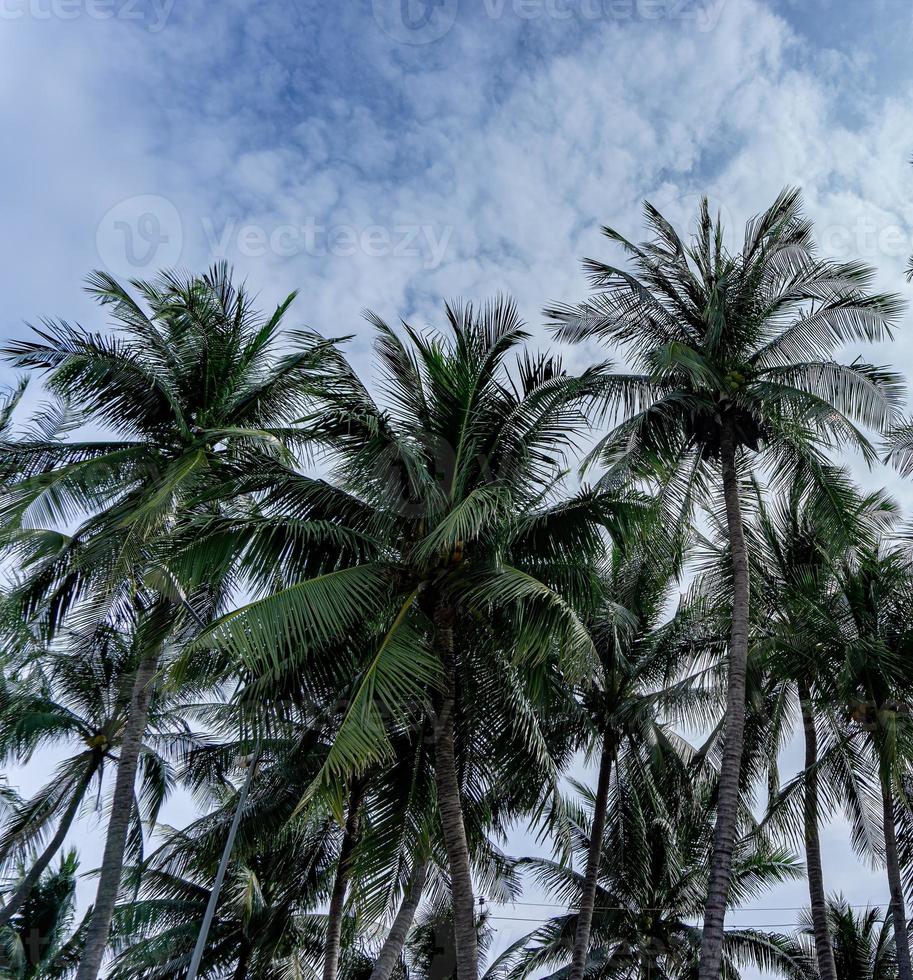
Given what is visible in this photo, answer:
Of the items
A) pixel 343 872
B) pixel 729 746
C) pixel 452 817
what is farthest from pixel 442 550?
pixel 343 872

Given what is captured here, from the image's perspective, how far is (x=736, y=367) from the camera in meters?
14.8

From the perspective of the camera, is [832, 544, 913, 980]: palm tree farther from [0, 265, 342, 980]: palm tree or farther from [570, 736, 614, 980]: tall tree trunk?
[0, 265, 342, 980]: palm tree

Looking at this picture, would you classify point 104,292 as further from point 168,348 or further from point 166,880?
point 166,880

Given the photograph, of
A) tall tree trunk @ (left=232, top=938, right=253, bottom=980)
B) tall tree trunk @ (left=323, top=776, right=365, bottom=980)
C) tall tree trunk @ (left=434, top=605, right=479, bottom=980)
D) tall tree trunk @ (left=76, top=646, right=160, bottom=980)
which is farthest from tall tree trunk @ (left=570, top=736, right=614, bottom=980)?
tall tree trunk @ (left=232, top=938, right=253, bottom=980)

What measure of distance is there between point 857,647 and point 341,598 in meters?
9.17

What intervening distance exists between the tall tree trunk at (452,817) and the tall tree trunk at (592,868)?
6118mm

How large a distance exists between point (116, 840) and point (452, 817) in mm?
5507

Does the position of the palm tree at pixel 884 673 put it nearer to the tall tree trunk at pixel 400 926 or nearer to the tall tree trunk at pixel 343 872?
the tall tree trunk at pixel 400 926

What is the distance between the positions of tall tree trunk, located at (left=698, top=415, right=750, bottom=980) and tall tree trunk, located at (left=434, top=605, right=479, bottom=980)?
3110 millimetres

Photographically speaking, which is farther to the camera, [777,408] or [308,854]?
[308,854]

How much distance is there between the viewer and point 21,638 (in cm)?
1408

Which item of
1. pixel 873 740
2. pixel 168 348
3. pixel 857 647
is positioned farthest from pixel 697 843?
pixel 168 348

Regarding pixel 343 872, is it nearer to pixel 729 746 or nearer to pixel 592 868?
pixel 592 868

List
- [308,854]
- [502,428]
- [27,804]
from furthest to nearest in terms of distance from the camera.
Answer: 1. [27,804]
2. [308,854]
3. [502,428]
